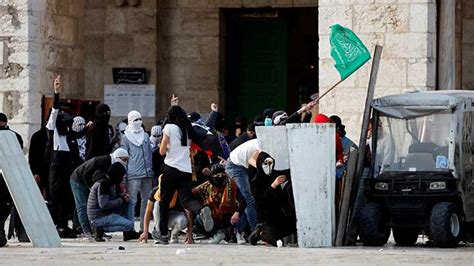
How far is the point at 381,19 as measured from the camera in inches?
909

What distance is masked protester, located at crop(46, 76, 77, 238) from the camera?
22.3 metres

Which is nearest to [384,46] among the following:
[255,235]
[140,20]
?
[255,235]

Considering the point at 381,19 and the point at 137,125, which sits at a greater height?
the point at 381,19

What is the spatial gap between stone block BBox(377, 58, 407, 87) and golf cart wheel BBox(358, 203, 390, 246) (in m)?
3.01

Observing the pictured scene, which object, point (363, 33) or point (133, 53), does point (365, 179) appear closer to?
point (363, 33)

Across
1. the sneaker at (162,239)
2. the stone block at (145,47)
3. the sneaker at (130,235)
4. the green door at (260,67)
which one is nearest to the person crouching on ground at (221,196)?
the sneaker at (162,239)

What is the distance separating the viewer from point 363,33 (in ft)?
75.9

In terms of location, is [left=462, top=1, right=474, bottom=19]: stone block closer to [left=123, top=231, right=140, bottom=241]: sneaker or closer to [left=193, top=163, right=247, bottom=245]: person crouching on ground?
[left=193, top=163, right=247, bottom=245]: person crouching on ground

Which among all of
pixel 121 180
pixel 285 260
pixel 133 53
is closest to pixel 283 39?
pixel 133 53

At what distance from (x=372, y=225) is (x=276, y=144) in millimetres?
1544

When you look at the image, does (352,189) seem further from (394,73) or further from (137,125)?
(137,125)

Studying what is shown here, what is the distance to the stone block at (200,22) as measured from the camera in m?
28.0

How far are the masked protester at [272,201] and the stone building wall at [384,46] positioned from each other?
9.78 ft

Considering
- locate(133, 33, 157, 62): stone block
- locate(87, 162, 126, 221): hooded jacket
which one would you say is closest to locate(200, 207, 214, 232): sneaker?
locate(87, 162, 126, 221): hooded jacket
